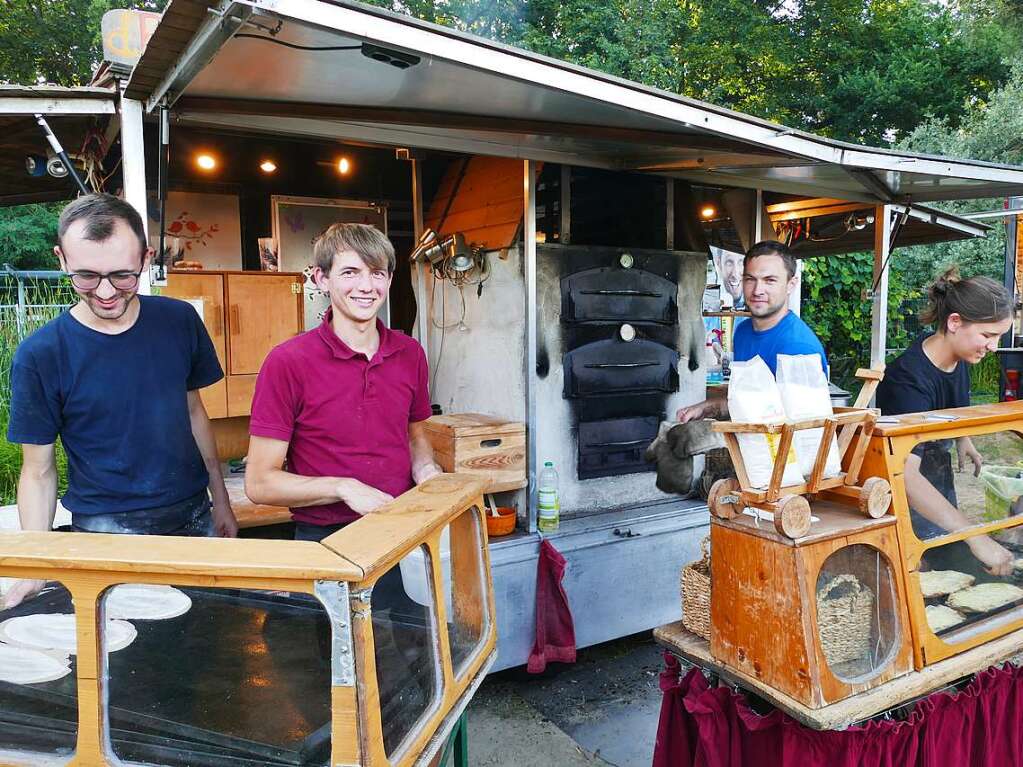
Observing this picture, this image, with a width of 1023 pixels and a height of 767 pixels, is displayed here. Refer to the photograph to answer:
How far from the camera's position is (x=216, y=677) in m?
1.63

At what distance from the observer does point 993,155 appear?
1630cm

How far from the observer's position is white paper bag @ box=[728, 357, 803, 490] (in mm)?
2117

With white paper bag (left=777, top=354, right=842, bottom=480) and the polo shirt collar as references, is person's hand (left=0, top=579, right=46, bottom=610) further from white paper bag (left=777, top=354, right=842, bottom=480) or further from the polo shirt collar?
white paper bag (left=777, top=354, right=842, bottom=480)

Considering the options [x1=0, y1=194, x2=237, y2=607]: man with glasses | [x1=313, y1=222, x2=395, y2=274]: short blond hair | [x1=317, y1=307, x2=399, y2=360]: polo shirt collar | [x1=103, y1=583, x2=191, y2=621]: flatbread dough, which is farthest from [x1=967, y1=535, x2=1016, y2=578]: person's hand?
[x1=0, y1=194, x2=237, y2=607]: man with glasses

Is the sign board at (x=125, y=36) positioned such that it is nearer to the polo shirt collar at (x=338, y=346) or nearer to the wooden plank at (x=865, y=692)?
the polo shirt collar at (x=338, y=346)

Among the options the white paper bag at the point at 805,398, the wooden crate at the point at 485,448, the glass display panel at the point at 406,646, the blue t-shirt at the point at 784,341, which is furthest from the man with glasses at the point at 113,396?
the blue t-shirt at the point at 784,341

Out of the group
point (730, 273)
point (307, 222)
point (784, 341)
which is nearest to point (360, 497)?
point (784, 341)

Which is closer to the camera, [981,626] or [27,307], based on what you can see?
[981,626]

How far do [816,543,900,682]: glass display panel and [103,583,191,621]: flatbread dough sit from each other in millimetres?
1799

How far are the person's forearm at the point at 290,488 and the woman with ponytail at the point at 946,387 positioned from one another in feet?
6.16

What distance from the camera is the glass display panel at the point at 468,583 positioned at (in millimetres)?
1914

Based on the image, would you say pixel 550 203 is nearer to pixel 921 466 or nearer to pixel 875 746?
pixel 921 466

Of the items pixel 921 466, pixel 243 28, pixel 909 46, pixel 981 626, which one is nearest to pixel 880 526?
pixel 921 466

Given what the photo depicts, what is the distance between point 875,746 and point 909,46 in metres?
25.0
